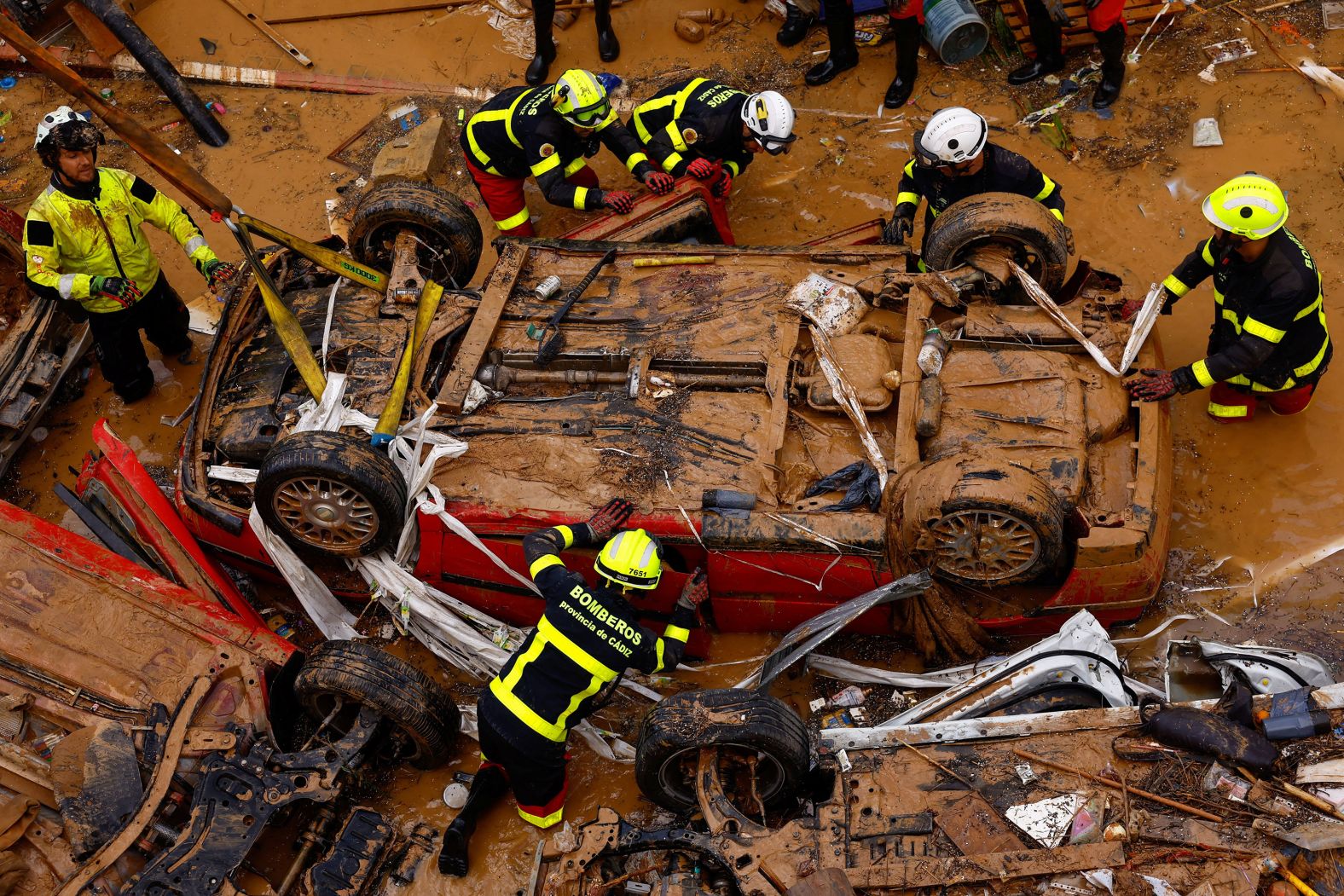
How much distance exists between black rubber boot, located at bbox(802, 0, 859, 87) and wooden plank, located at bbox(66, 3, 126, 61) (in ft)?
19.3

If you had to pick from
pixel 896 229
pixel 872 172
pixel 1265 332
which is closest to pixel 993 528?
pixel 1265 332

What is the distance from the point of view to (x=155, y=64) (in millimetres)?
8836

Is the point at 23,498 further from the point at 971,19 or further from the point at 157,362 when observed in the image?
the point at 971,19

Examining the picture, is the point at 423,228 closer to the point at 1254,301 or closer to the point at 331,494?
the point at 331,494

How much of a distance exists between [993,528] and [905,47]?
487cm

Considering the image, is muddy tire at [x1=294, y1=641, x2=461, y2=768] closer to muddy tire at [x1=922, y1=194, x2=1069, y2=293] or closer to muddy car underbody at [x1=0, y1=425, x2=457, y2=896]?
muddy car underbody at [x1=0, y1=425, x2=457, y2=896]

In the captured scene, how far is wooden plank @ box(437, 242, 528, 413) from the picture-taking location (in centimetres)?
582

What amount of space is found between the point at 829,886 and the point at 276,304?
417cm

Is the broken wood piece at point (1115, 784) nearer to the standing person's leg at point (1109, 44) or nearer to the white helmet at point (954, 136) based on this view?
the white helmet at point (954, 136)

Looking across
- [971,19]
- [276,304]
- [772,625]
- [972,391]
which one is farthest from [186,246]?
[971,19]

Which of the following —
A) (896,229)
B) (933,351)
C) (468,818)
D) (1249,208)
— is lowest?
(468,818)

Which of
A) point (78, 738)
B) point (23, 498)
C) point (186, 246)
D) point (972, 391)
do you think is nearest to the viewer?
point (78, 738)

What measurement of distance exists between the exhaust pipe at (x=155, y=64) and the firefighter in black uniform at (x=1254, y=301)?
7.40m

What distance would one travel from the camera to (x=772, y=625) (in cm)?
587
